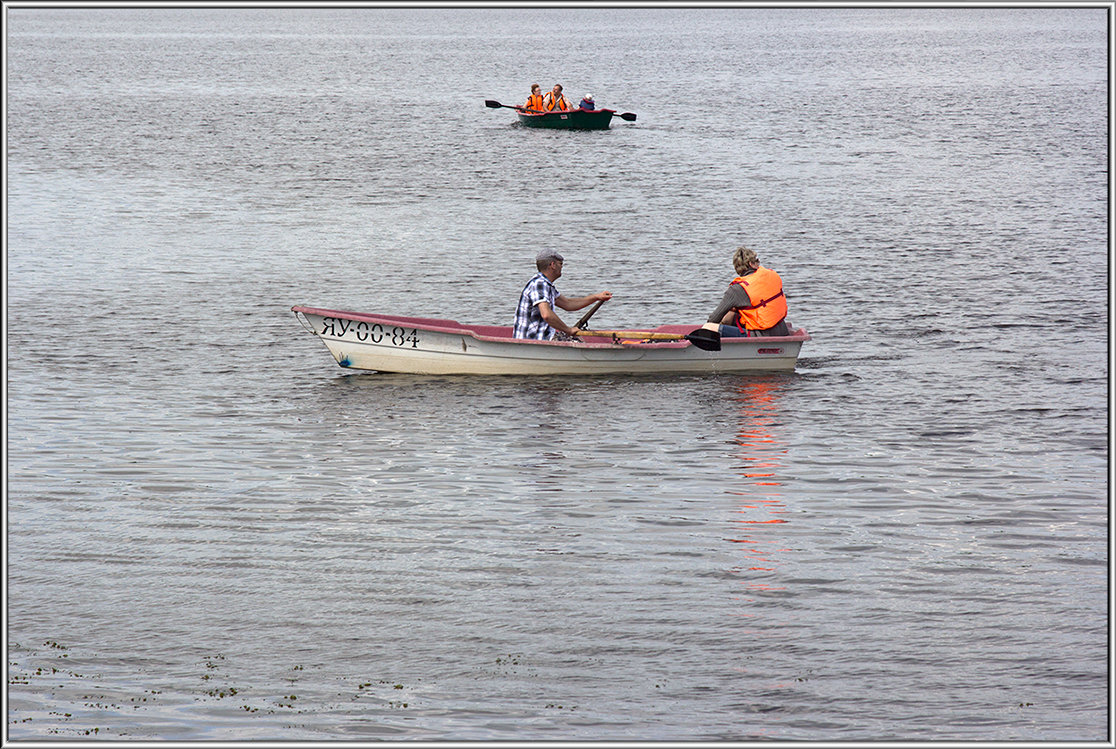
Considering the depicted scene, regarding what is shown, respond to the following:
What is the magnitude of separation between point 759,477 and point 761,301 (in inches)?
184

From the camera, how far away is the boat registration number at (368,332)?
1683 centimetres

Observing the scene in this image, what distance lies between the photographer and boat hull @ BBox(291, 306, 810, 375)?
54.7ft

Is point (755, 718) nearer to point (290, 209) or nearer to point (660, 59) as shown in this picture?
point (290, 209)

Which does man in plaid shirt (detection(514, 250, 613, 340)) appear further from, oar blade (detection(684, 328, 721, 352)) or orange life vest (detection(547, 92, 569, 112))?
→ orange life vest (detection(547, 92, 569, 112))

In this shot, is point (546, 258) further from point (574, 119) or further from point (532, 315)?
point (574, 119)

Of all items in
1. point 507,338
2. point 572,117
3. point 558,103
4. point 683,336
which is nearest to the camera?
point 507,338

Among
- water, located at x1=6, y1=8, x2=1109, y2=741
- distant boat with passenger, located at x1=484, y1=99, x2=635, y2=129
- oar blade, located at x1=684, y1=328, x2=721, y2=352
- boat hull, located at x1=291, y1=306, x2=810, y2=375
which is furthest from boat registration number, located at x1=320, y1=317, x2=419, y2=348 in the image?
distant boat with passenger, located at x1=484, y1=99, x2=635, y2=129

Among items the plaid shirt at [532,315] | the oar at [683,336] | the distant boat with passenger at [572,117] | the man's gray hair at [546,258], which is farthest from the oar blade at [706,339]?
the distant boat with passenger at [572,117]

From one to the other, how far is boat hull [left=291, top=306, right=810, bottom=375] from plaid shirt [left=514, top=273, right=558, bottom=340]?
0.20 meters

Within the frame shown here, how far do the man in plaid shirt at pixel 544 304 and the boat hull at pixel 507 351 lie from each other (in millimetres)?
206

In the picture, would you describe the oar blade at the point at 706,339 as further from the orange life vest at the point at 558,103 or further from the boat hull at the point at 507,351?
the orange life vest at the point at 558,103

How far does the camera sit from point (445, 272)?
2577 centimetres

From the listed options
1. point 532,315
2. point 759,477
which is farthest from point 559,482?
point 532,315

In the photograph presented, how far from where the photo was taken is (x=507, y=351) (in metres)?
16.7
